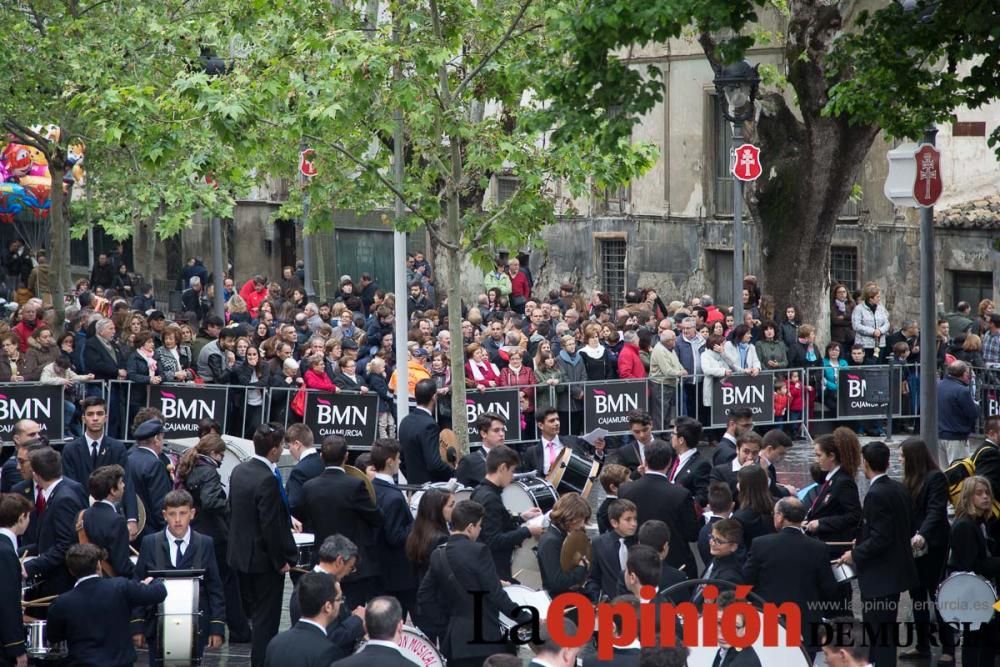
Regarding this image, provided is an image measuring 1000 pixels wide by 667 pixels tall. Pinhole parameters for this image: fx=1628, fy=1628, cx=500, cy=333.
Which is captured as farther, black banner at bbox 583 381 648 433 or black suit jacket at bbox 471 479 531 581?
black banner at bbox 583 381 648 433

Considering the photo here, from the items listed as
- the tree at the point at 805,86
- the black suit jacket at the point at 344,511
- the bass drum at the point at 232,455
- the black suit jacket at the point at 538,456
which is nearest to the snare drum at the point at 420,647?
the black suit jacket at the point at 344,511

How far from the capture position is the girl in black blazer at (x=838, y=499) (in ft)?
38.4

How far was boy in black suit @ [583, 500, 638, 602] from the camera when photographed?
1056 cm

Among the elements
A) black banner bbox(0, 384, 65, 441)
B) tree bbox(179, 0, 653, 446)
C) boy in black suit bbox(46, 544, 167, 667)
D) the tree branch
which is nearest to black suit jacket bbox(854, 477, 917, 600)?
tree bbox(179, 0, 653, 446)

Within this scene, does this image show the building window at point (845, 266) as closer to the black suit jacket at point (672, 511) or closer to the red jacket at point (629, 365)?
the red jacket at point (629, 365)

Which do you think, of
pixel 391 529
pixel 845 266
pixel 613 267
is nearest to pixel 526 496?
pixel 391 529

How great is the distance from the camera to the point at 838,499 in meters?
11.8

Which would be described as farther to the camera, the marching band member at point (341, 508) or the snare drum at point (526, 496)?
the snare drum at point (526, 496)

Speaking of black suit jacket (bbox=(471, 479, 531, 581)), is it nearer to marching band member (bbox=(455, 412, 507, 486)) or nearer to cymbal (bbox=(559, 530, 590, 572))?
cymbal (bbox=(559, 530, 590, 572))

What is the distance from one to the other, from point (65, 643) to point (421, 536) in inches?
93.8

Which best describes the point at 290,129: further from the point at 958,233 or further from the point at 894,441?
the point at 958,233

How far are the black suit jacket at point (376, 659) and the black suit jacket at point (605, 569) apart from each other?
2637 mm

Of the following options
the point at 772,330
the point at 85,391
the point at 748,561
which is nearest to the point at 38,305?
the point at 85,391

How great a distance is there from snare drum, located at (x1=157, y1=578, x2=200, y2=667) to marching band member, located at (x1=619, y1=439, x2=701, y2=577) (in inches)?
123
